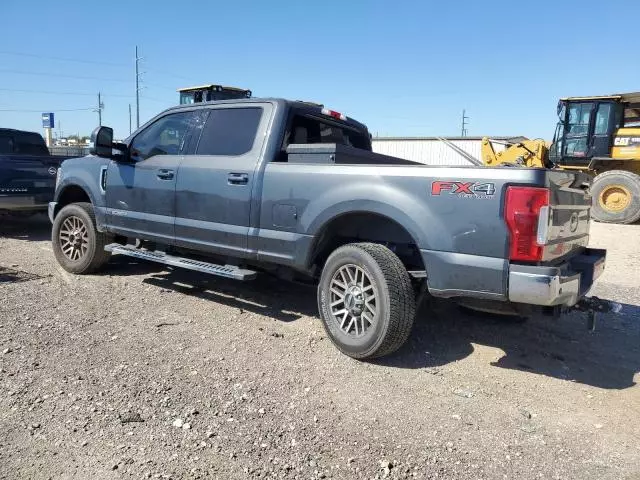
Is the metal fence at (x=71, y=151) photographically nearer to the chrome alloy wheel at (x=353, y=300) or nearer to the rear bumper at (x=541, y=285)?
the chrome alloy wheel at (x=353, y=300)

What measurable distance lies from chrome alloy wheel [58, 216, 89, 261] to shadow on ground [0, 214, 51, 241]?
2914 millimetres

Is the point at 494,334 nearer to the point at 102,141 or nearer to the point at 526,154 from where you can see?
the point at 102,141

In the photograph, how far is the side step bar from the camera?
15.4 feet

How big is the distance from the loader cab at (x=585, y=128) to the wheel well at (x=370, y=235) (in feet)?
44.4

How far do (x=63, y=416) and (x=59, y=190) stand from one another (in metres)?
4.30

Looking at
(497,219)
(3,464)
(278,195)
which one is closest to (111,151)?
(278,195)

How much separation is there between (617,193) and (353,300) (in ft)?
43.3

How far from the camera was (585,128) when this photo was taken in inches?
608

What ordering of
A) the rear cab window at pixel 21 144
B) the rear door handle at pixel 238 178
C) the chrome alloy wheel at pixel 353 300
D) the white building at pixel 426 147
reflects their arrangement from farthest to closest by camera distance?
the white building at pixel 426 147 → the rear cab window at pixel 21 144 → the rear door handle at pixel 238 178 → the chrome alloy wheel at pixel 353 300

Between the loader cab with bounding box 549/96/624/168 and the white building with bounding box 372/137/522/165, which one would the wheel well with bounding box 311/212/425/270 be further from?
the white building with bounding box 372/137/522/165

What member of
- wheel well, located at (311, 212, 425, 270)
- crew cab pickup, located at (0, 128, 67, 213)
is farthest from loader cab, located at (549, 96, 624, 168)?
crew cab pickup, located at (0, 128, 67, 213)

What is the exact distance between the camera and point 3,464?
2.55m

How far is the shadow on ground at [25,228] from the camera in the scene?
918cm

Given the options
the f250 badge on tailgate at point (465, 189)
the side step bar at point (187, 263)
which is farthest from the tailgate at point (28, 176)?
the f250 badge on tailgate at point (465, 189)
